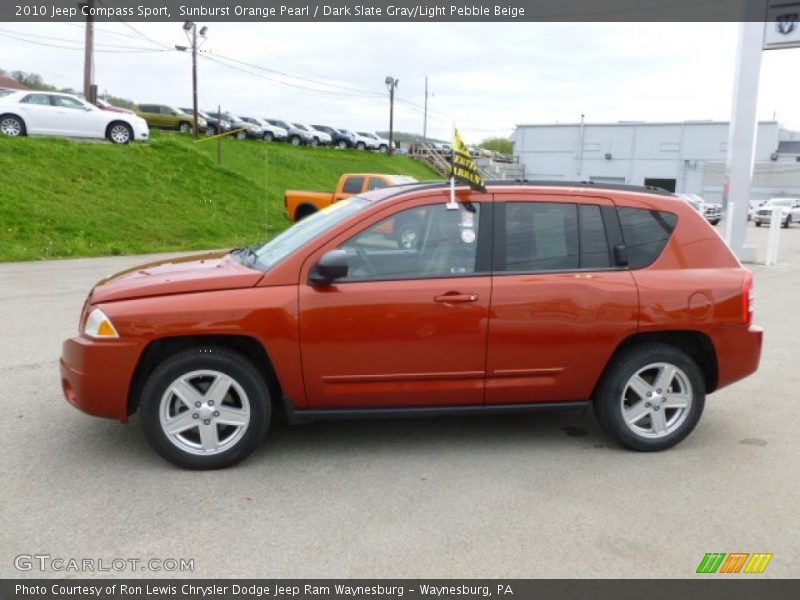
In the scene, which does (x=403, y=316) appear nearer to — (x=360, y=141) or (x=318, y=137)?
(x=318, y=137)

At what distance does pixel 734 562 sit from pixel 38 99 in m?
22.6

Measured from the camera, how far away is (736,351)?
464 centimetres

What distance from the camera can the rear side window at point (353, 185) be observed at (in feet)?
58.0

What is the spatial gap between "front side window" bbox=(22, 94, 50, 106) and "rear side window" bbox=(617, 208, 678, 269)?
20853 millimetres

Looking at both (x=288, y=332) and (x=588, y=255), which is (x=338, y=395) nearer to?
(x=288, y=332)

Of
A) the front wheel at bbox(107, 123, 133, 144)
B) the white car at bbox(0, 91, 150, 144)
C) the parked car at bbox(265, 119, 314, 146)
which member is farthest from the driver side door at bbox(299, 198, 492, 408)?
the parked car at bbox(265, 119, 314, 146)

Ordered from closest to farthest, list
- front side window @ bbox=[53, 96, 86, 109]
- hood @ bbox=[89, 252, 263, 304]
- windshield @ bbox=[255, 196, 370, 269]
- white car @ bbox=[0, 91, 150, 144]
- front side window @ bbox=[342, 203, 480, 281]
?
hood @ bbox=[89, 252, 263, 304] < front side window @ bbox=[342, 203, 480, 281] < windshield @ bbox=[255, 196, 370, 269] < white car @ bbox=[0, 91, 150, 144] < front side window @ bbox=[53, 96, 86, 109]

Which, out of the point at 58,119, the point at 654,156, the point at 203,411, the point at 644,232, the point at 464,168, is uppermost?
the point at 654,156

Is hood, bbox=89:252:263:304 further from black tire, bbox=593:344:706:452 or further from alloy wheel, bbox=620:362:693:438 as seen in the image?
alloy wheel, bbox=620:362:693:438

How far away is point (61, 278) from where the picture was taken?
1127 centimetres

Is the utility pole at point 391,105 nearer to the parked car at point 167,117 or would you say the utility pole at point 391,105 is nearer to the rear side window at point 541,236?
the parked car at point 167,117

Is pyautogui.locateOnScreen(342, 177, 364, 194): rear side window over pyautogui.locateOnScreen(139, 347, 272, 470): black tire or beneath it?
over

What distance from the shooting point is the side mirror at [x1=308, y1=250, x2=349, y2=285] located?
410 cm

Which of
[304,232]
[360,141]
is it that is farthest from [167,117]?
[304,232]
